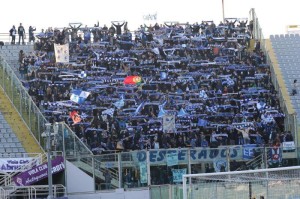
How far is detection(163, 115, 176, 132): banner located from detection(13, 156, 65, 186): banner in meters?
7.81

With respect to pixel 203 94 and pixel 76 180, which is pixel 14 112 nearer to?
pixel 76 180

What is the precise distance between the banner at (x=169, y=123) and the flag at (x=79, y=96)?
3671mm

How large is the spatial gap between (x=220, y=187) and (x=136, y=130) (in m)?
18.8

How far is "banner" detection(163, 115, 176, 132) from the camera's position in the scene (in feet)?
158

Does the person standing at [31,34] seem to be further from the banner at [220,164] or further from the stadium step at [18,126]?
the banner at [220,164]

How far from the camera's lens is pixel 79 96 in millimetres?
49281

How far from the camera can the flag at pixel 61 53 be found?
51781 millimetres

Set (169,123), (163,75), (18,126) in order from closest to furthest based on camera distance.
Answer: (18,126)
(169,123)
(163,75)

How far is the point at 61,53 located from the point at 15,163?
34.7 ft

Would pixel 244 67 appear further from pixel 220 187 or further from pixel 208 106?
pixel 220 187

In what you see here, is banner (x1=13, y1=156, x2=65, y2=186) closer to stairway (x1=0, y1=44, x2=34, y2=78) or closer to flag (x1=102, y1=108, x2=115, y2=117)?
flag (x1=102, y1=108, x2=115, y2=117)

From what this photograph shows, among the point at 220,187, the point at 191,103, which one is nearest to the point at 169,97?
the point at 191,103

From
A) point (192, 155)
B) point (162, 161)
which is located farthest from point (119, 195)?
point (192, 155)

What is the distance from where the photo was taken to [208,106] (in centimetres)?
5041
